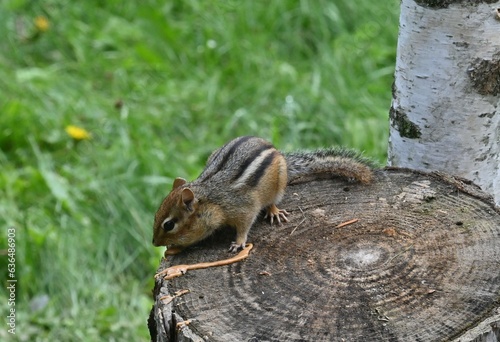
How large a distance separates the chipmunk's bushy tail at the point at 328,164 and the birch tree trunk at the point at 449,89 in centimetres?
26

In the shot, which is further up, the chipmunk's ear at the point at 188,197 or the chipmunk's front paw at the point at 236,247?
the chipmunk's ear at the point at 188,197

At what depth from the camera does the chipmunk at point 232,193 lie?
2.89m

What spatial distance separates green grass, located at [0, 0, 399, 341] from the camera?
4273 mm

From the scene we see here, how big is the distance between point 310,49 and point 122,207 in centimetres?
231

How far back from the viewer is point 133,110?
557 cm

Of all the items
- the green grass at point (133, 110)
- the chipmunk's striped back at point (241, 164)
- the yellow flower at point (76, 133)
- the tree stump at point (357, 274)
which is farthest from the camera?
the yellow flower at point (76, 133)

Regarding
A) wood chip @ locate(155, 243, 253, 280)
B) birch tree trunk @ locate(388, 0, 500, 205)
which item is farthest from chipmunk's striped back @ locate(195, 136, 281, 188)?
birch tree trunk @ locate(388, 0, 500, 205)

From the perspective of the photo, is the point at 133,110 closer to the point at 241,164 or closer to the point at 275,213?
the point at 241,164

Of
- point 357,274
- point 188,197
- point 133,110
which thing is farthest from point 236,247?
point 133,110

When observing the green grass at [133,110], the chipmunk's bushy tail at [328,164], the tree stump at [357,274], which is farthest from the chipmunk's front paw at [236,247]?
the green grass at [133,110]

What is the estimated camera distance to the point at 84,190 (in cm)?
482

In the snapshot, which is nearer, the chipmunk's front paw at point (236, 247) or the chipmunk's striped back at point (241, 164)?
the chipmunk's front paw at point (236, 247)

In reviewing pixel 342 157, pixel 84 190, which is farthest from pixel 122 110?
pixel 342 157

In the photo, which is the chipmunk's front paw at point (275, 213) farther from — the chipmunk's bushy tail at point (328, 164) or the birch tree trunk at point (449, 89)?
the birch tree trunk at point (449, 89)
